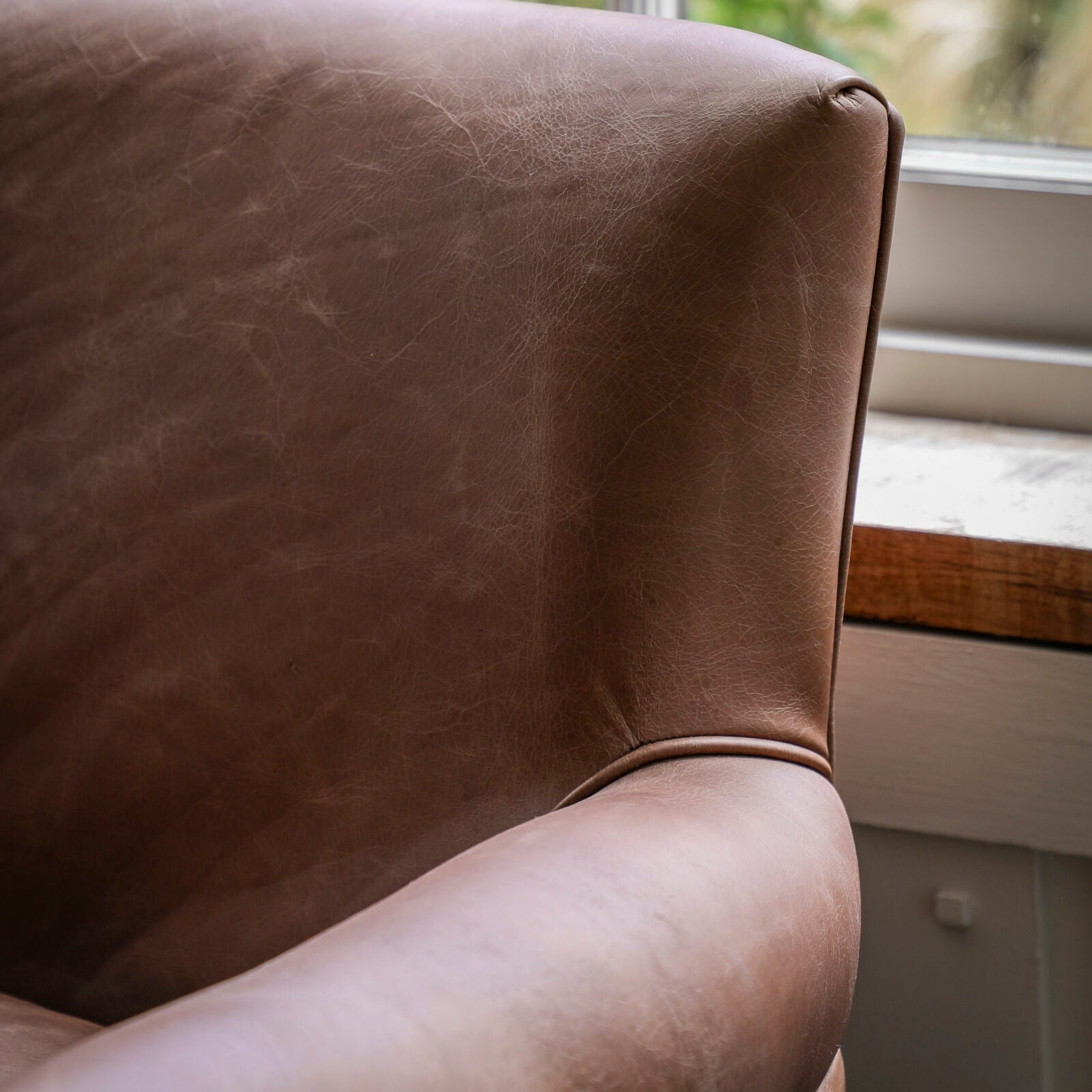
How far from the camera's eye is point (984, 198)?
3.21ft

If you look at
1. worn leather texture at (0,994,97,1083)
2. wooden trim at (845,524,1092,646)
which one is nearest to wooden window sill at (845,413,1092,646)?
wooden trim at (845,524,1092,646)

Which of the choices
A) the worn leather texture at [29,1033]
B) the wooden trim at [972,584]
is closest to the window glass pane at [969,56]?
the wooden trim at [972,584]

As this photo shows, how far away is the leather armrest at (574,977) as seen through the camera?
0.36 m

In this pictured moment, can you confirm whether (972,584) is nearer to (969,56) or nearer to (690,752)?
(690,752)

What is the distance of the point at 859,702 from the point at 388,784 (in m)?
0.38

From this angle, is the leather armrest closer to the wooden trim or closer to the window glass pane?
the wooden trim

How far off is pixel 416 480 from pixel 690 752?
21cm

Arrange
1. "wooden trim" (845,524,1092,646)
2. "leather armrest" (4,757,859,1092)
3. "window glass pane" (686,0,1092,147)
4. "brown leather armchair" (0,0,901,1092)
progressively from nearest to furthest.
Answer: "leather armrest" (4,757,859,1092), "brown leather armchair" (0,0,901,1092), "wooden trim" (845,524,1092,646), "window glass pane" (686,0,1092,147)

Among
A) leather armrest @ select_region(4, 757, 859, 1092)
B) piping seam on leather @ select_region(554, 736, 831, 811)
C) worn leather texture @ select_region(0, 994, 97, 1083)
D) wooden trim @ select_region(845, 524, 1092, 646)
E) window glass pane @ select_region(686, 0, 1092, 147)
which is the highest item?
window glass pane @ select_region(686, 0, 1092, 147)

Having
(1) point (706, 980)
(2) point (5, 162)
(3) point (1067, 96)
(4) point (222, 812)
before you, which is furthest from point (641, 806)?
(3) point (1067, 96)

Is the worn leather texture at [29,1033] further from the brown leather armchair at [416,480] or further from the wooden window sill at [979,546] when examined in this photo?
the wooden window sill at [979,546]

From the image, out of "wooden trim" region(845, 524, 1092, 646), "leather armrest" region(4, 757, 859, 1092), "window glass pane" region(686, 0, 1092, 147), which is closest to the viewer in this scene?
"leather armrest" region(4, 757, 859, 1092)

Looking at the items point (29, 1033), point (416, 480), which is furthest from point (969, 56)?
point (29, 1033)

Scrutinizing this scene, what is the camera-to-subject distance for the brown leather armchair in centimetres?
58
